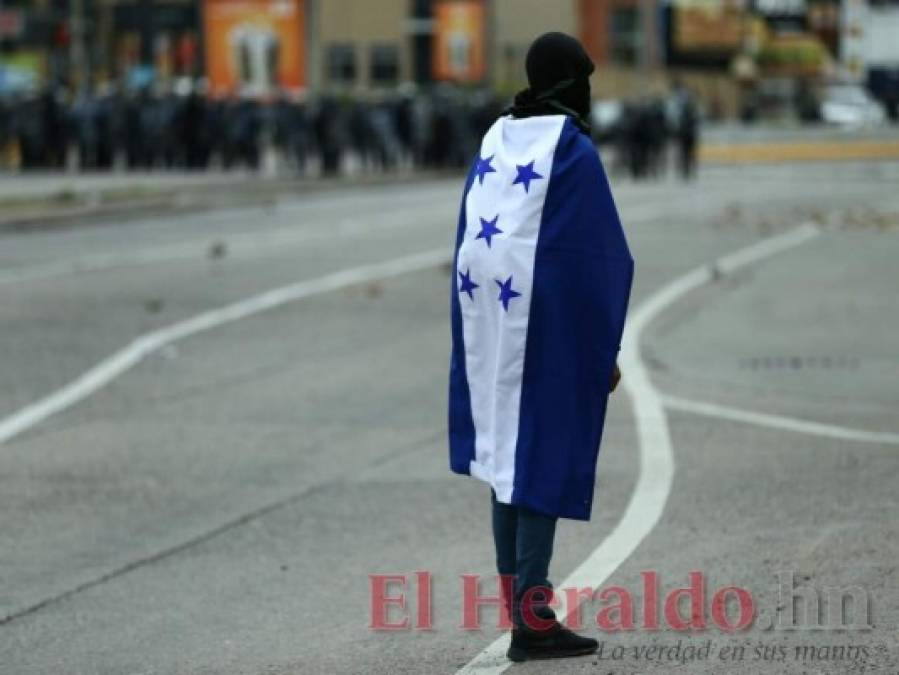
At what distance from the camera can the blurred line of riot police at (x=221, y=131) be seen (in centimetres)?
4722

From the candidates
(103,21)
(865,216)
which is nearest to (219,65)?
(103,21)

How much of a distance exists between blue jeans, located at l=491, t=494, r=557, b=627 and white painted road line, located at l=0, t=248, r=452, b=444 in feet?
17.7

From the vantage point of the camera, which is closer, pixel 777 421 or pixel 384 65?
pixel 777 421

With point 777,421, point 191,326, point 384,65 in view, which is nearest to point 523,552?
point 777,421

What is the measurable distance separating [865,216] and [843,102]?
55383mm

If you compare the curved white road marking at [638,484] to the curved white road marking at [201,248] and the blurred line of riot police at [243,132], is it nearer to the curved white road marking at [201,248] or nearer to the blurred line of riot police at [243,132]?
the curved white road marking at [201,248]

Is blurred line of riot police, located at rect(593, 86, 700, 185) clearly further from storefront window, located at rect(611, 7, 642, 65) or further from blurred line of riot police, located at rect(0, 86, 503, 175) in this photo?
storefront window, located at rect(611, 7, 642, 65)

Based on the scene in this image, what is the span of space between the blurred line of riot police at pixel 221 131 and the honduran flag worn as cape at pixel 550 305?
40.4 metres

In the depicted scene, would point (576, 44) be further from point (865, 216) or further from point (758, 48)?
point (758, 48)

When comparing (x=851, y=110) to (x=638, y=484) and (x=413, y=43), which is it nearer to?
(x=413, y=43)

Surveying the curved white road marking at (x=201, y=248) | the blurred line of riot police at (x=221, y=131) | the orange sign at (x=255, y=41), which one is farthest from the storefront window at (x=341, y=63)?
the curved white road marking at (x=201, y=248)

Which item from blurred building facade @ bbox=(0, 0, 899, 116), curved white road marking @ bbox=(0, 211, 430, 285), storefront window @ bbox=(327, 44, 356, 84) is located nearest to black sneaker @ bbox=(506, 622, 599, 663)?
curved white road marking @ bbox=(0, 211, 430, 285)

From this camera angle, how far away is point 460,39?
87.3 metres

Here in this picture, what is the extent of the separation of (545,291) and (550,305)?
0.04 m
